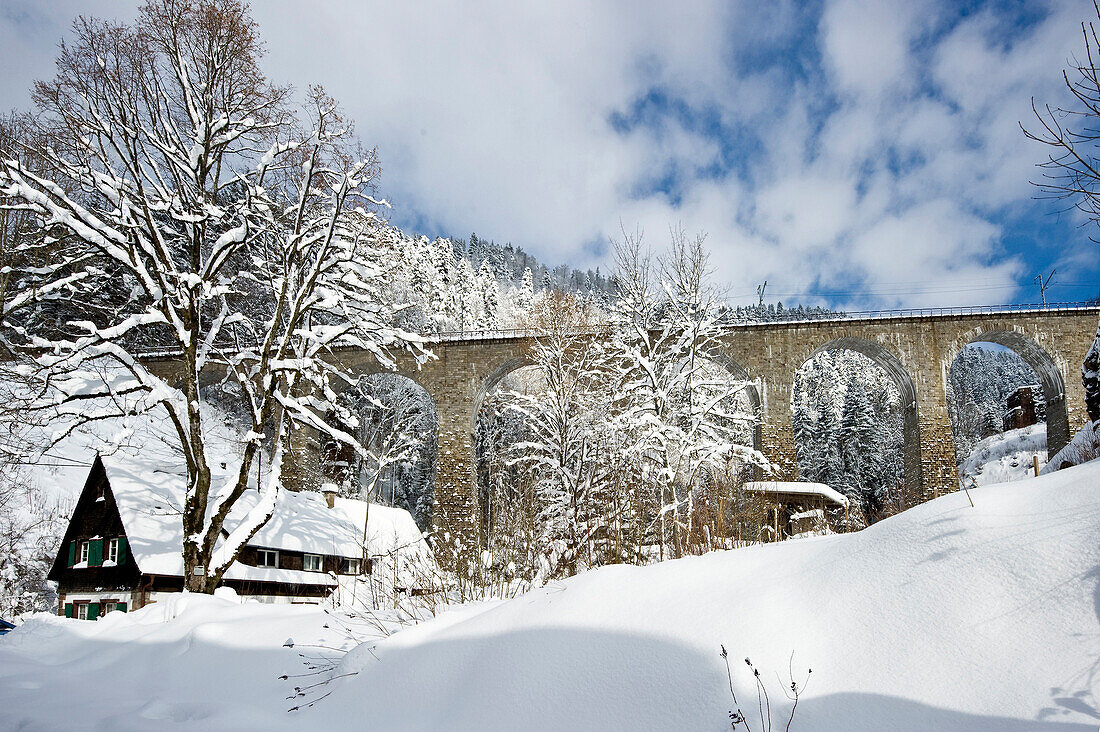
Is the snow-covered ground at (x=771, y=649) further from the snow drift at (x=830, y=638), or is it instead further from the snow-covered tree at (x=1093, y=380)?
the snow-covered tree at (x=1093, y=380)

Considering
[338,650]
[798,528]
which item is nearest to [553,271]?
[798,528]

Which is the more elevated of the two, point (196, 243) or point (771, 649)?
point (196, 243)

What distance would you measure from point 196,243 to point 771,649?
29.2 ft

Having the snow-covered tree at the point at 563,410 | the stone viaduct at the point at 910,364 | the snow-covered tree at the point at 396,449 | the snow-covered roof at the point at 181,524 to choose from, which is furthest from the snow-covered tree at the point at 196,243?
the snow-covered tree at the point at 396,449

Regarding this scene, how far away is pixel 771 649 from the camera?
2.67m

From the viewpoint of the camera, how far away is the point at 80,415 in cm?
740

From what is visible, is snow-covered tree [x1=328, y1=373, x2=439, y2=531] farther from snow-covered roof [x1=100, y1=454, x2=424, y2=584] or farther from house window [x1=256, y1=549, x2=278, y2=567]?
house window [x1=256, y1=549, x2=278, y2=567]

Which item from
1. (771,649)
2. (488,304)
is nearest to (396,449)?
(771,649)

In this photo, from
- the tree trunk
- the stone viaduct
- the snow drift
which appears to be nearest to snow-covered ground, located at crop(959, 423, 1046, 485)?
the stone viaduct

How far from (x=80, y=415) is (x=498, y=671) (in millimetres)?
6572

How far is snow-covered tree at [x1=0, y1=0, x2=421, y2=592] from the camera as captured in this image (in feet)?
25.3

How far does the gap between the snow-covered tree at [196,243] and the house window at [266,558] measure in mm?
7500

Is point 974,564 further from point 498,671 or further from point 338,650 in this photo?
point 338,650

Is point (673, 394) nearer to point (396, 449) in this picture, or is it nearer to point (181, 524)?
point (181, 524)
